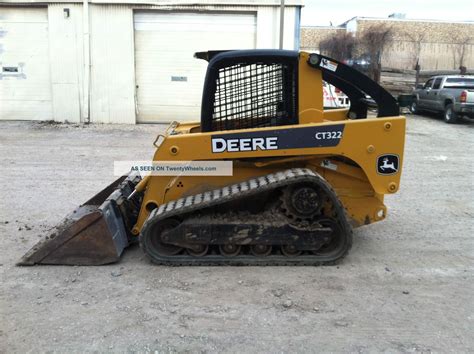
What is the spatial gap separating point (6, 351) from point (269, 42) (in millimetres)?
12816

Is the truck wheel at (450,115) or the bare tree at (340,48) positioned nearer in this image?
the truck wheel at (450,115)

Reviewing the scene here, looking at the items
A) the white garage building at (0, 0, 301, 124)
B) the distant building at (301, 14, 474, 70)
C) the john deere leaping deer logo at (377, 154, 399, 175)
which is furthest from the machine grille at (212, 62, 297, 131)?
the distant building at (301, 14, 474, 70)

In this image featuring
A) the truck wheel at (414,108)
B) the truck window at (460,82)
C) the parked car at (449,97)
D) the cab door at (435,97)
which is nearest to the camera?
the parked car at (449,97)

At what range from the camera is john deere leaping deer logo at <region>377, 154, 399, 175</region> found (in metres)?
4.79

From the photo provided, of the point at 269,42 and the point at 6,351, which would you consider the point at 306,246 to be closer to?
the point at 6,351

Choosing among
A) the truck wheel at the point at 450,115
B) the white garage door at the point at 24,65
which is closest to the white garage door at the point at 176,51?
the white garage door at the point at 24,65

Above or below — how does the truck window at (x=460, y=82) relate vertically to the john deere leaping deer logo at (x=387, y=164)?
above

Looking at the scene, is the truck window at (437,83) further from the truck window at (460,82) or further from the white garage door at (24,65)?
the white garage door at (24,65)

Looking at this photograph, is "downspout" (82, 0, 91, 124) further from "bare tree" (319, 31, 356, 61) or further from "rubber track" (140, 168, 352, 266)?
"bare tree" (319, 31, 356, 61)

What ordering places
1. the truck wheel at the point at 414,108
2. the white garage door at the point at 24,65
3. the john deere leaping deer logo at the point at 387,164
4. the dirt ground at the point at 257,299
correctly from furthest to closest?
the truck wheel at the point at 414,108 → the white garage door at the point at 24,65 → the john deere leaping deer logo at the point at 387,164 → the dirt ground at the point at 257,299

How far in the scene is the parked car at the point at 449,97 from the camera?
1670 centimetres

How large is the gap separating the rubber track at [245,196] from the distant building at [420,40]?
3748 cm

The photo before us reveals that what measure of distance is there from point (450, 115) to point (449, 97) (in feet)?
2.18

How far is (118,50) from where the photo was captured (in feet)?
48.9
